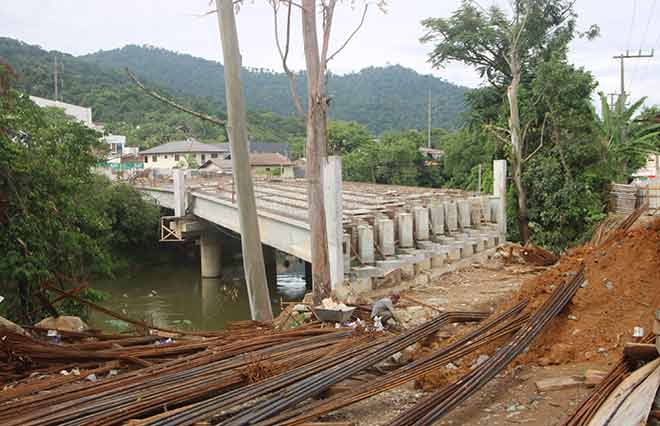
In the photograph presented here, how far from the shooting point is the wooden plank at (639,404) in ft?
10.3

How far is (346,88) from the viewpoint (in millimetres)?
115938

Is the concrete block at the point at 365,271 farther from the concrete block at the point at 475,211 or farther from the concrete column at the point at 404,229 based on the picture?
the concrete block at the point at 475,211

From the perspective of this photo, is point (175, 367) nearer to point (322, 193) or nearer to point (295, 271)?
point (322, 193)

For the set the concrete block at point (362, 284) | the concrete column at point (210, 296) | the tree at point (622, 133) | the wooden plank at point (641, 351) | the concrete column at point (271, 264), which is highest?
the tree at point (622, 133)

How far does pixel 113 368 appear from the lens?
4.98 metres

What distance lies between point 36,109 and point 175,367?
316 inches

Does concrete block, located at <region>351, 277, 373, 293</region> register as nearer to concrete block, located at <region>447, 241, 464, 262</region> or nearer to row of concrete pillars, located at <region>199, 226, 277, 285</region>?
concrete block, located at <region>447, 241, 464, 262</region>

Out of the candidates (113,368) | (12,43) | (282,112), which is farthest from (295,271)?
(282,112)

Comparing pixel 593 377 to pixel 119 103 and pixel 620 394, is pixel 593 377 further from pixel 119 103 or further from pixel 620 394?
pixel 119 103

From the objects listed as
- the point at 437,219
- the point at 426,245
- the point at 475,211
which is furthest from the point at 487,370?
the point at 475,211

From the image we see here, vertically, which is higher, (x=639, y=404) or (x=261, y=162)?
(x=261, y=162)

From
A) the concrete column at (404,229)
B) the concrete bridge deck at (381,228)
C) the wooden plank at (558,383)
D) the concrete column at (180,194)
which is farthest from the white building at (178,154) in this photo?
the wooden plank at (558,383)

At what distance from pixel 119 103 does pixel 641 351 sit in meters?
71.2

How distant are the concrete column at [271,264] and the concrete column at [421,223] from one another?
1432cm
